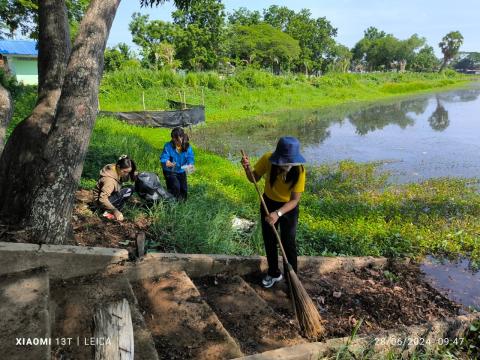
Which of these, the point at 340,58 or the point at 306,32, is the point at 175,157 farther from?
the point at 340,58

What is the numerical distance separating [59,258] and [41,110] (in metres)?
2.22

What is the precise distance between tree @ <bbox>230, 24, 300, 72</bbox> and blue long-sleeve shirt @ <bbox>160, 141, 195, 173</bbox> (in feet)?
132

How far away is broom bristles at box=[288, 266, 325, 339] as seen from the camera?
331 centimetres

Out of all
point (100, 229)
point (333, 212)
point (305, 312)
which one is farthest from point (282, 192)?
point (333, 212)

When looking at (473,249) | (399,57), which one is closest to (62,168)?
(473,249)

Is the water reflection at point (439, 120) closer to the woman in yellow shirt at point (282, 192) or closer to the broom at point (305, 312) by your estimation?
the woman in yellow shirt at point (282, 192)

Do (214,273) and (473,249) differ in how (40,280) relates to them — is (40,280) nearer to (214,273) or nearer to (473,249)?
(214,273)

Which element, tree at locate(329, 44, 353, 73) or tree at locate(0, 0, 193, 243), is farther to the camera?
tree at locate(329, 44, 353, 73)

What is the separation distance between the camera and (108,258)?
3.59m

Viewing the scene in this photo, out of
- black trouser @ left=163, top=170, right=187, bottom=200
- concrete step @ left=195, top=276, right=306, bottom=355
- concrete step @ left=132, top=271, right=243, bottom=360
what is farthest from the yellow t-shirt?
black trouser @ left=163, top=170, right=187, bottom=200

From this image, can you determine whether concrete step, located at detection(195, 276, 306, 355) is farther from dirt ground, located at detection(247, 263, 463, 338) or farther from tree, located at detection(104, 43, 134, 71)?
tree, located at detection(104, 43, 134, 71)

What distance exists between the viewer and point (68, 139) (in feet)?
11.7

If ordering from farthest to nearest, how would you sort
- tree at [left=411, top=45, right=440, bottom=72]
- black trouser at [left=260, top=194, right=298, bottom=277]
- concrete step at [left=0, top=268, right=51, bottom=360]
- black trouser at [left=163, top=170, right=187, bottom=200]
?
tree at [left=411, top=45, right=440, bottom=72] < black trouser at [left=163, top=170, right=187, bottom=200] < black trouser at [left=260, top=194, right=298, bottom=277] < concrete step at [left=0, top=268, right=51, bottom=360]

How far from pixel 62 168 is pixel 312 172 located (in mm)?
8233
